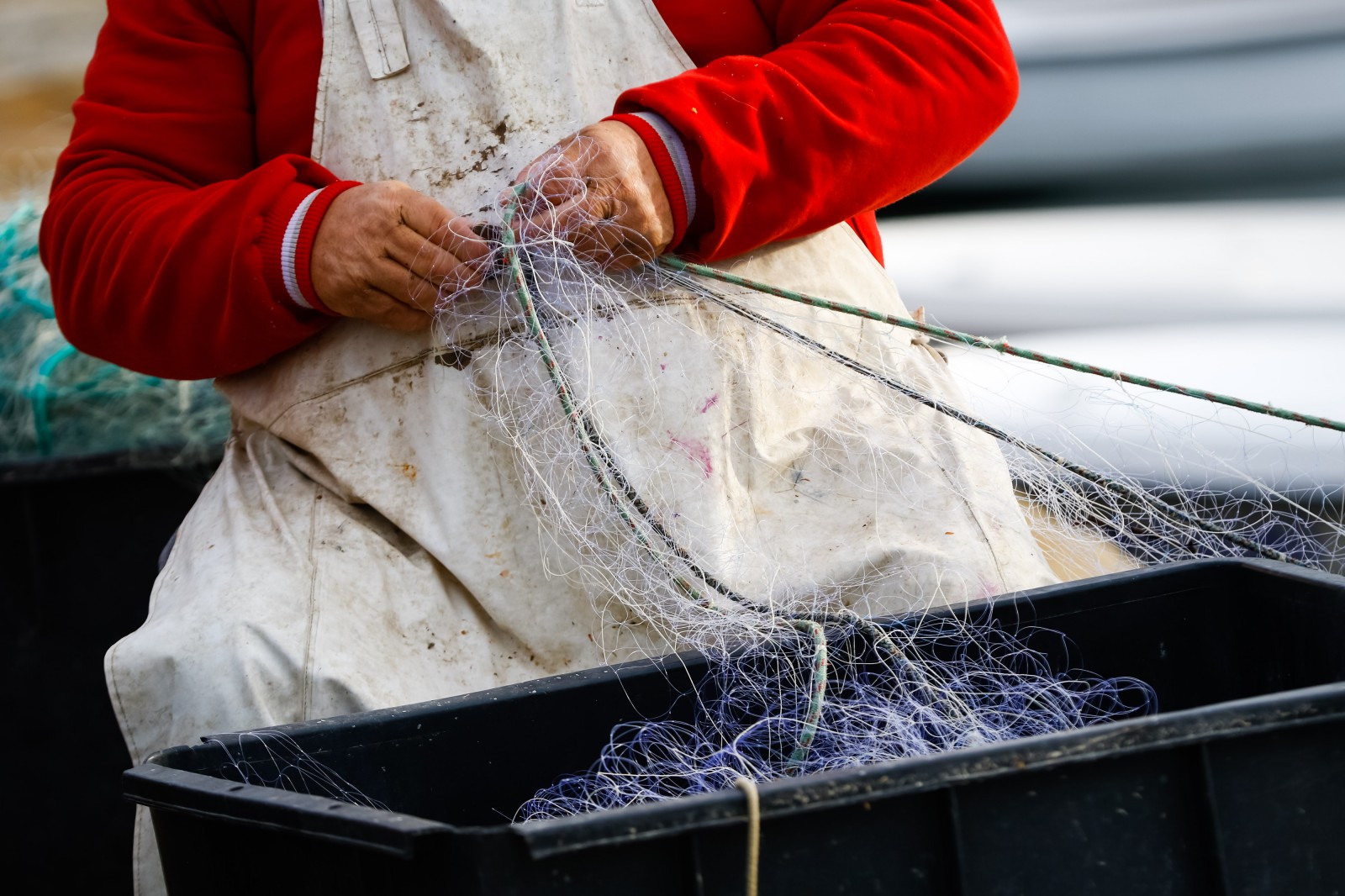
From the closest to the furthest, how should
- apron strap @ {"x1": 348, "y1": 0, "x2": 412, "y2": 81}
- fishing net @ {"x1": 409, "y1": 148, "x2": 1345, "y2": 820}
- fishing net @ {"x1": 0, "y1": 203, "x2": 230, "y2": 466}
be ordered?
fishing net @ {"x1": 409, "y1": 148, "x2": 1345, "y2": 820} → apron strap @ {"x1": 348, "y1": 0, "x2": 412, "y2": 81} → fishing net @ {"x1": 0, "y1": 203, "x2": 230, "y2": 466}

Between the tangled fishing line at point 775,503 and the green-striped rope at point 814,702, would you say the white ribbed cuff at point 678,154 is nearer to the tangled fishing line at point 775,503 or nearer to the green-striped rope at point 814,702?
the tangled fishing line at point 775,503

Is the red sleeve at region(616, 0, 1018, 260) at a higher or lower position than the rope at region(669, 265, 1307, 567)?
higher

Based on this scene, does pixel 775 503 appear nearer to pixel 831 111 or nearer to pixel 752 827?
pixel 831 111

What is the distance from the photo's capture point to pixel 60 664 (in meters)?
1.74

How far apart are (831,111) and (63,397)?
56.7 inches

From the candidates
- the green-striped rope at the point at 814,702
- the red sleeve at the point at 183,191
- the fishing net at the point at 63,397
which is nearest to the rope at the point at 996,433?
the green-striped rope at the point at 814,702

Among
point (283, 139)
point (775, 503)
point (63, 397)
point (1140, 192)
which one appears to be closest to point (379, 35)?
point (283, 139)

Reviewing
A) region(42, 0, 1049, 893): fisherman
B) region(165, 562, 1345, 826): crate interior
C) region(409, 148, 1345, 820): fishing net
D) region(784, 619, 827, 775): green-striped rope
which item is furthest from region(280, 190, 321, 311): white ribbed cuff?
region(784, 619, 827, 775): green-striped rope

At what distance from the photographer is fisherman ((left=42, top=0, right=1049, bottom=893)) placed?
3.23 feet

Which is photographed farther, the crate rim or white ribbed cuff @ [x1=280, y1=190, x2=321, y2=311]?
white ribbed cuff @ [x1=280, y1=190, x2=321, y2=311]

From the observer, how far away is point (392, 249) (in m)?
0.99

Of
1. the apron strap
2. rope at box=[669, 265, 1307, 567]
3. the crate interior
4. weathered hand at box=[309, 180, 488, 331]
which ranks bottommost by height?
the crate interior

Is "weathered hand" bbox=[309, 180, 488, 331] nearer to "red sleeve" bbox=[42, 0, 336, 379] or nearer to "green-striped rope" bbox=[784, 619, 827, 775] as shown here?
"red sleeve" bbox=[42, 0, 336, 379]

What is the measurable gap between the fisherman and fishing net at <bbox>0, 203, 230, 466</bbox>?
742 mm
